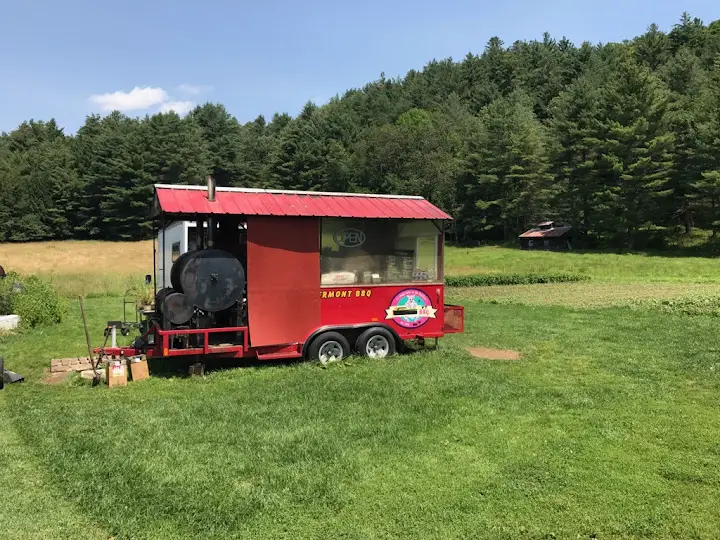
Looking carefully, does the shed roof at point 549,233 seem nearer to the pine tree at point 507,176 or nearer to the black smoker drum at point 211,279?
the pine tree at point 507,176

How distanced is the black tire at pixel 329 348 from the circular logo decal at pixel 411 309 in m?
1.00

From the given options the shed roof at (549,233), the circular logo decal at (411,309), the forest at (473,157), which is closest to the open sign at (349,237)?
the circular logo decal at (411,309)

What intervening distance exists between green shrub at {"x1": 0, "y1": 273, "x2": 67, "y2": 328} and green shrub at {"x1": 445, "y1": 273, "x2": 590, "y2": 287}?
20.8m

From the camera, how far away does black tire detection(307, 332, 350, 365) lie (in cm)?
944

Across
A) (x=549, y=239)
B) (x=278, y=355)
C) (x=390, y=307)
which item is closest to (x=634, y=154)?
(x=549, y=239)

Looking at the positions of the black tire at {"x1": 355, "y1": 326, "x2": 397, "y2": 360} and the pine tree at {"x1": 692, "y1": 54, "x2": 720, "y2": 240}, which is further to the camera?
the pine tree at {"x1": 692, "y1": 54, "x2": 720, "y2": 240}

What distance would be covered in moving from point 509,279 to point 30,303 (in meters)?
24.8

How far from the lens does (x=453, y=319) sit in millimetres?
10953

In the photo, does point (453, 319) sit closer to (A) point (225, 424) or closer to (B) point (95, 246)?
(A) point (225, 424)

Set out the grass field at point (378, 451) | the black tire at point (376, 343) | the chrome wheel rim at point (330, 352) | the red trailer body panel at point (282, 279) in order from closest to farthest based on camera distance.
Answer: the grass field at point (378, 451) → the red trailer body panel at point (282, 279) → the chrome wheel rim at point (330, 352) → the black tire at point (376, 343)

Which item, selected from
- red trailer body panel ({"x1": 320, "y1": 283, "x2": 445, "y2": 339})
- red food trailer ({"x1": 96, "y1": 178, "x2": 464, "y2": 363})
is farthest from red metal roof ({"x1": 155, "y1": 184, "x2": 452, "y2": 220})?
red trailer body panel ({"x1": 320, "y1": 283, "x2": 445, "y2": 339})

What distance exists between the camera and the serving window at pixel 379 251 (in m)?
9.64

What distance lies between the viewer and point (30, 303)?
48.6 ft

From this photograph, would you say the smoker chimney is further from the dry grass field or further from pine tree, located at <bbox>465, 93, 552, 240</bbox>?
pine tree, located at <bbox>465, 93, 552, 240</bbox>
